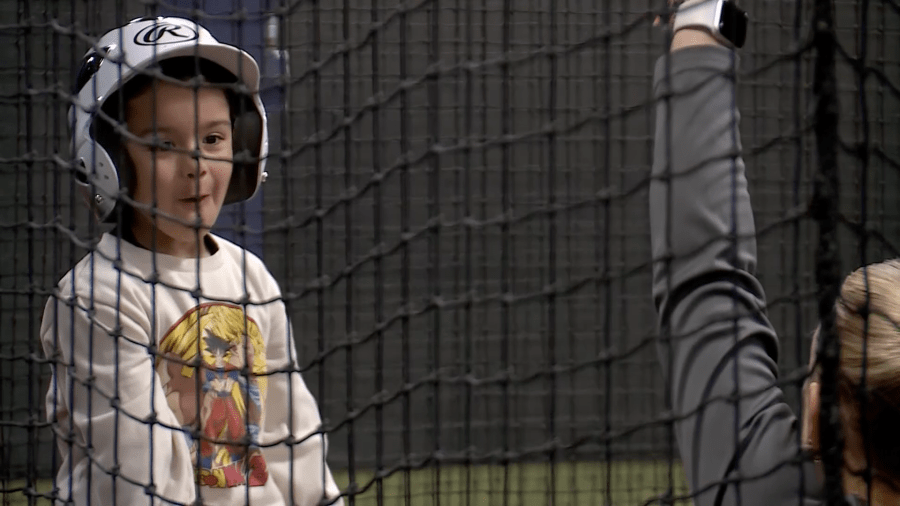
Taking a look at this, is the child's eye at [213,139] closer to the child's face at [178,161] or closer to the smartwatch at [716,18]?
the child's face at [178,161]

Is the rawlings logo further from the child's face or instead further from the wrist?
the wrist

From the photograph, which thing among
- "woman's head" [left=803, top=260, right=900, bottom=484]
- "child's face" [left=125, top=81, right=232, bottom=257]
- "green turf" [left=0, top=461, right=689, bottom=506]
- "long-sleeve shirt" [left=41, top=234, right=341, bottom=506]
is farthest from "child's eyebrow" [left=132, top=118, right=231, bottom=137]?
"green turf" [left=0, top=461, right=689, bottom=506]

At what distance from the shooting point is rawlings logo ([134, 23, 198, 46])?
1.03m

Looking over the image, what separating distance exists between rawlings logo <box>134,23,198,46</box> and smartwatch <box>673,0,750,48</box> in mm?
551

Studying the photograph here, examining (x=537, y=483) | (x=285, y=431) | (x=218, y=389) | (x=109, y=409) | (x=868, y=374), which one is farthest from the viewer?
(x=537, y=483)

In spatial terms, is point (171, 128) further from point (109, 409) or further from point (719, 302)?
point (719, 302)

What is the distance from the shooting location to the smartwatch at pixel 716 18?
67cm

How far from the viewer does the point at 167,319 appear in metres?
1.05

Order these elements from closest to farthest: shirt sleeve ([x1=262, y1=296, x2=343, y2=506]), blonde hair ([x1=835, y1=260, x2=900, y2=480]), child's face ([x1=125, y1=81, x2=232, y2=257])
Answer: blonde hair ([x1=835, y1=260, x2=900, y2=480]) → child's face ([x1=125, y1=81, x2=232, y2=257]) → shirt sleeve ([x1=262, y1=296, x2=343, y2=506])

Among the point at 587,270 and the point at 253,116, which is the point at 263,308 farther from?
the point at 587,270

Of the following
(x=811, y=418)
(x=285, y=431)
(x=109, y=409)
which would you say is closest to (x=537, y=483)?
(x=285, y=431)

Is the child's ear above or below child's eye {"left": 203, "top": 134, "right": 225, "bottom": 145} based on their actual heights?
below

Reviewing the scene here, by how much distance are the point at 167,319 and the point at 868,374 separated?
0.69 m

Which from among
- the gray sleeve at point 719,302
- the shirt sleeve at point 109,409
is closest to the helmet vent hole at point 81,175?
the shirt sleeve at point 109,409
